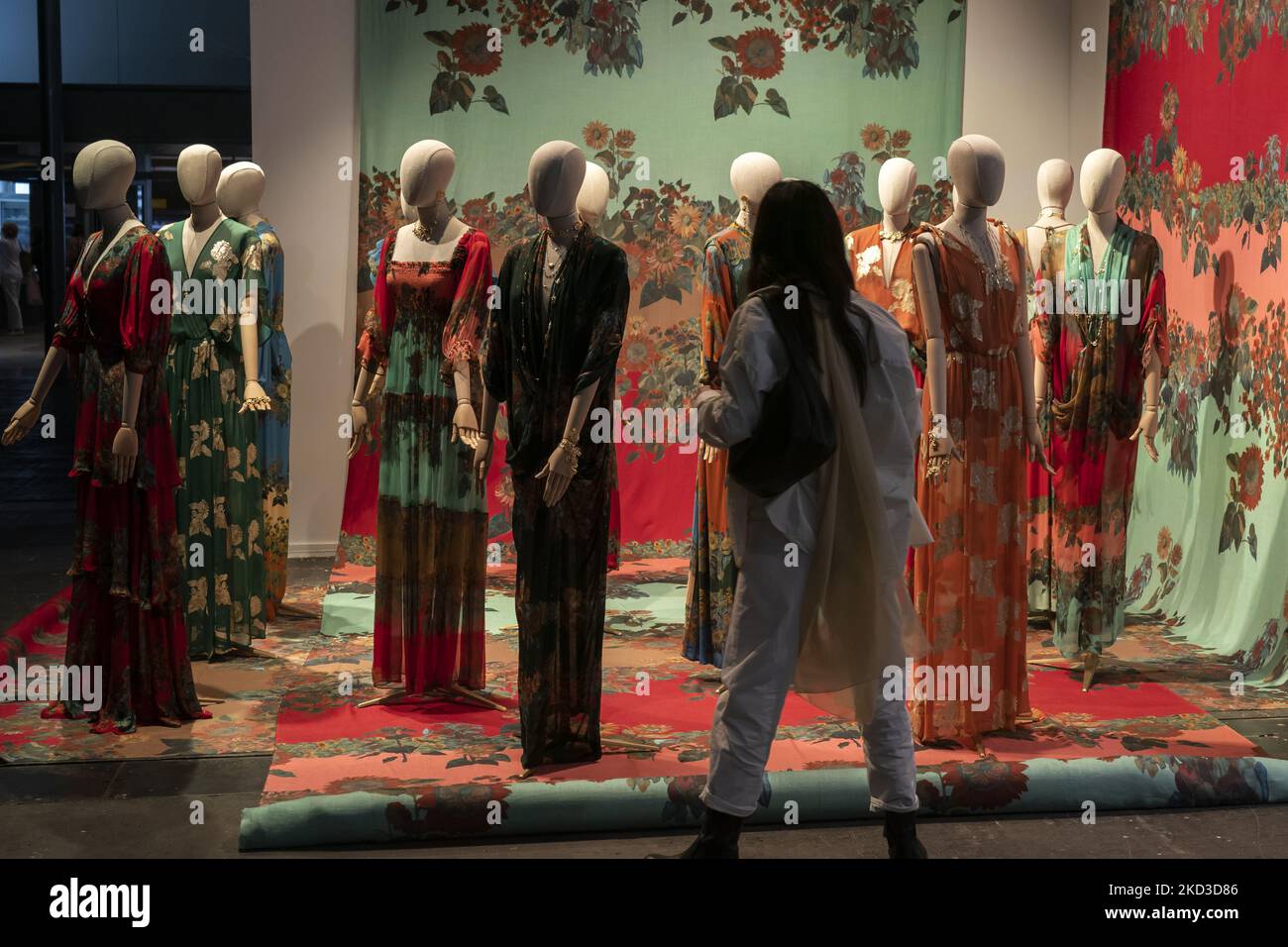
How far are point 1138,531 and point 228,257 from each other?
3.90 m

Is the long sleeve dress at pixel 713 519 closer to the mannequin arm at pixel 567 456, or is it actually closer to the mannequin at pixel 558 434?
the mannequin at pixel 558 434

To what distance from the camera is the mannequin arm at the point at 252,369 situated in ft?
15.5

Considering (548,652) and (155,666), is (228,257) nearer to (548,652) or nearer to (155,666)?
(155,666)

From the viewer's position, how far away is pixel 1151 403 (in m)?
4.75

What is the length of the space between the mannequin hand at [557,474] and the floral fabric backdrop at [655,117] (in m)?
2.89

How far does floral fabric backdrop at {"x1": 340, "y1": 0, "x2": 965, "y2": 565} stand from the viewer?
253 inches

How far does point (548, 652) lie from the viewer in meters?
3.73

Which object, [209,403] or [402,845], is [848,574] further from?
[209,403]

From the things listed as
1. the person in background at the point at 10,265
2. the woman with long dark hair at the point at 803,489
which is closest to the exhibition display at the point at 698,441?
the woman with long dark hair at the point at 803,489

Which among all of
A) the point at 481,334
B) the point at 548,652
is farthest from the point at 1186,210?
the point at 548,652

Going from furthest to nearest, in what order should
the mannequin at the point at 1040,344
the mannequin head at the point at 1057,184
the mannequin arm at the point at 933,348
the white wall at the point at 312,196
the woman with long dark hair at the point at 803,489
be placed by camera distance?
the white wall at the point at 312,196
the mannequin head at the point at 1057,184
the mannequin at the point at 1040,344
the mannequin arm at the point at 933,348
the woman with long dark hair at the point at 803,489

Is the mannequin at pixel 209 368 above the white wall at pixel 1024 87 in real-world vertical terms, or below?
below

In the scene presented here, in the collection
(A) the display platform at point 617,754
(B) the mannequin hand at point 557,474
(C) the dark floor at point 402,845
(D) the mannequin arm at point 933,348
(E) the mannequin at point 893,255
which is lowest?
(C) the dark floor at point 402,845

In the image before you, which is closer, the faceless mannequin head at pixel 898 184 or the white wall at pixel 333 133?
the faceless mannequin head at pixel 898 184
